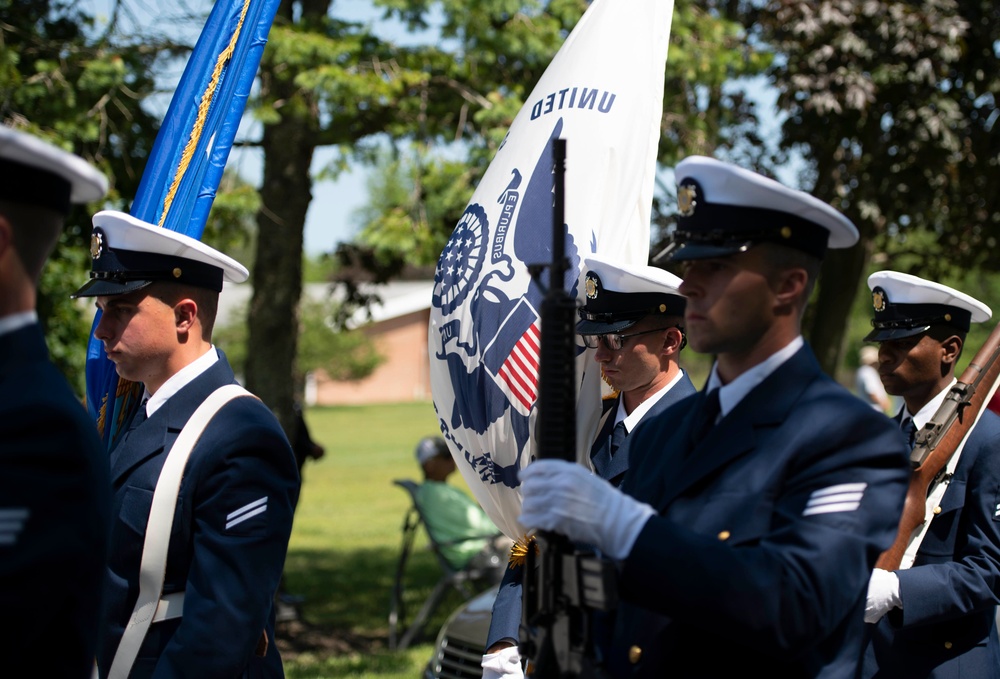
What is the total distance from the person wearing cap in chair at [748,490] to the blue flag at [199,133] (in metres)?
2.29

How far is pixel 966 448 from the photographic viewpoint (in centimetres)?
377

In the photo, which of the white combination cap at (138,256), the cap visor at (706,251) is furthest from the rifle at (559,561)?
the white combination cap at (138,256)

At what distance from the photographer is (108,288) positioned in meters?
3.23

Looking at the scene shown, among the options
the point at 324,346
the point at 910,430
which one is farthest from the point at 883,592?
the point at 324,346

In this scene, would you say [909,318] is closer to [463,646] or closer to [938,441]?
[938,441]

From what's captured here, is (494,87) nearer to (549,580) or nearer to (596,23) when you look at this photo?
(596,23)

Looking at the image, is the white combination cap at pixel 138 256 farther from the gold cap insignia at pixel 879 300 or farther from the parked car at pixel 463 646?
the parked car at pixel 463 646

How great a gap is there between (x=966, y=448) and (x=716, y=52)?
4.54 metres

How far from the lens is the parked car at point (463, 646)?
19.8 feet

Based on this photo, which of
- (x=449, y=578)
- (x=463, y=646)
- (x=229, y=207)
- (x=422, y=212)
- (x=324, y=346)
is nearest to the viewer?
(x=463, y=646)

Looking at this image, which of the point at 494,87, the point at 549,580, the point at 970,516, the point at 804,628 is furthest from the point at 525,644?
the point at 494,87

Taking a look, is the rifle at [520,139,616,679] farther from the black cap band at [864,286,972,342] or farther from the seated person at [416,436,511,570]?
the seated person at [416,436,511,570]

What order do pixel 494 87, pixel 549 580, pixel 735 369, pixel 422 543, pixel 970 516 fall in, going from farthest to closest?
pixel 422 543, pixel 494 87, pixel 970 516, pixel 735 369, pixel 549 580

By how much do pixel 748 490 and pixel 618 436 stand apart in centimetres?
137
